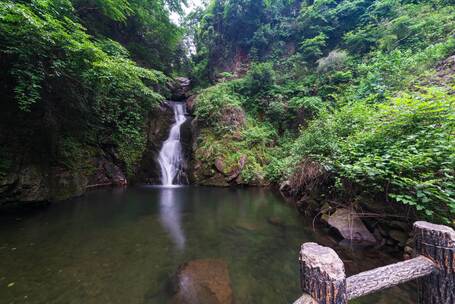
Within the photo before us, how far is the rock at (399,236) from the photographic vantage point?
291 centimetres

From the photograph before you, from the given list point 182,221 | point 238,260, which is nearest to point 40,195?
point 182,221

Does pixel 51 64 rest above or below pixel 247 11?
below

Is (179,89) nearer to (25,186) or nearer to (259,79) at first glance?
(259,79)

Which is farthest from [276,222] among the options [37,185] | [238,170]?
[37,185]

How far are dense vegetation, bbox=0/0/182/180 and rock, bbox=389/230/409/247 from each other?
727 centimetres

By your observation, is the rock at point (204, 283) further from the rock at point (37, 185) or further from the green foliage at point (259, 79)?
the green foliage at point (259, 79)

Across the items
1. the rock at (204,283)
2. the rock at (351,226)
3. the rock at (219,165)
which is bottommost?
the rock at (204,283)

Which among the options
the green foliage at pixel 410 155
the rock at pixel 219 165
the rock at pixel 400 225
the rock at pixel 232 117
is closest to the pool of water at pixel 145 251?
the rock at pixel 400 225

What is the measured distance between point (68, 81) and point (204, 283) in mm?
6385

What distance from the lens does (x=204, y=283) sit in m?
2.54

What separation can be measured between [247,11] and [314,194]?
16347 mm

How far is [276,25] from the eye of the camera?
15.7 meters

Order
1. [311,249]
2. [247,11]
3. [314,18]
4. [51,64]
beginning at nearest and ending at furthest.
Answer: [311,249], [51,64], [314,18], [247,11]

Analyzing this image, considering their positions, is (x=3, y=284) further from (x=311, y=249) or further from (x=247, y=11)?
(x=247, y=11)
